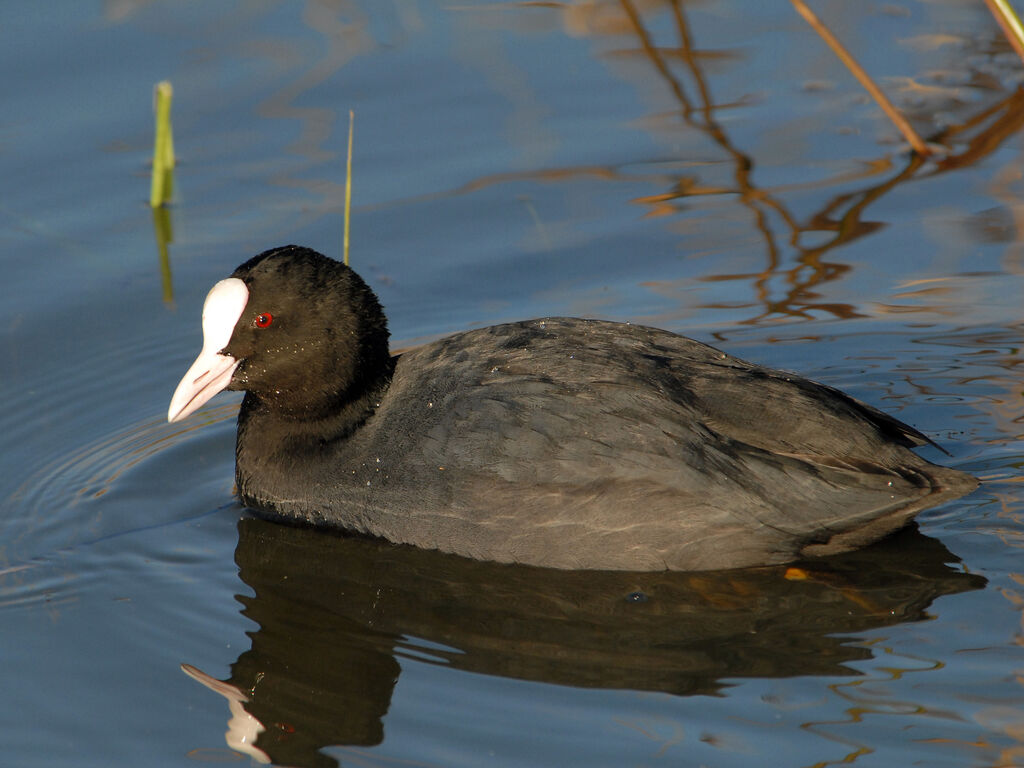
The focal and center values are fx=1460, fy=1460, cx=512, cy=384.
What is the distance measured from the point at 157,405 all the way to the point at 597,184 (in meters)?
2.48

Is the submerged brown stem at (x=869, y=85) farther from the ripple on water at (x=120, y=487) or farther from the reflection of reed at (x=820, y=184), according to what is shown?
the ripple on water at (x=120, y=487)

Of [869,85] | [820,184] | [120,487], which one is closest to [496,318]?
[120,487]

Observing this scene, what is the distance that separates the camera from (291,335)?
4.90 meters

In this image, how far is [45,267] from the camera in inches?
254

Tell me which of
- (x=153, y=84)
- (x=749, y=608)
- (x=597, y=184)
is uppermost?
Result: (x=153, y=84)

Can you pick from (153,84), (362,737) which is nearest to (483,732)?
(362,737)

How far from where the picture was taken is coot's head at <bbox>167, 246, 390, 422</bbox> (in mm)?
4871

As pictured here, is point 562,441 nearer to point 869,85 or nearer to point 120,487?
point 120,487

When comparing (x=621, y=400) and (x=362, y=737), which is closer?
(x=362, y=737)

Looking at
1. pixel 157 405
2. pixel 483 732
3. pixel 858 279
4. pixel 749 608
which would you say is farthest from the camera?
pixel 858 279

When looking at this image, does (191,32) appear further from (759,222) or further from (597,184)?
(759,222)

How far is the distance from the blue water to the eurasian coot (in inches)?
8.0

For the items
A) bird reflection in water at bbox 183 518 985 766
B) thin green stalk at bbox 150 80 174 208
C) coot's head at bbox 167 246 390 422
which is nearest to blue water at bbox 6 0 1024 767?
bird reflection in water at bbox 183 518 985 766

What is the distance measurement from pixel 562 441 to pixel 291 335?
42.1 inches
